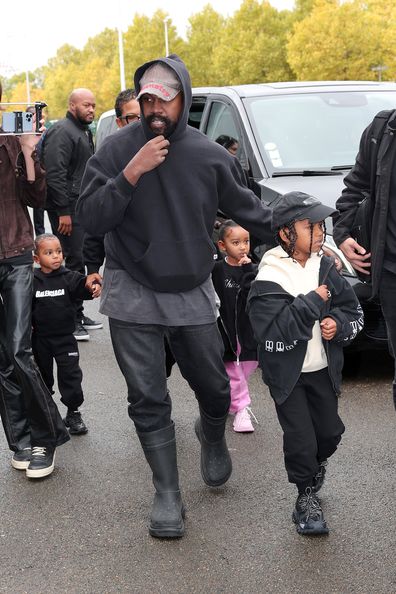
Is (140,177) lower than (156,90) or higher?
lower

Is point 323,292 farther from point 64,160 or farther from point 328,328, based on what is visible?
point 64,160

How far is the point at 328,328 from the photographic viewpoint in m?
3.80

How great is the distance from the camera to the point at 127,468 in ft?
15.8

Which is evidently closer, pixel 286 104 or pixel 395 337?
pixel 395 337

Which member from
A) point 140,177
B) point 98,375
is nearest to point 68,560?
point 140,177

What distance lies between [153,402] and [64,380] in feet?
4.72

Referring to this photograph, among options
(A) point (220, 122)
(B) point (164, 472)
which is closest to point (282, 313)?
(B) point (164, 472)

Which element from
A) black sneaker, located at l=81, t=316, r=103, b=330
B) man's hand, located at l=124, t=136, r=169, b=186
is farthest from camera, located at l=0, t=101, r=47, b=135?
black sneaker, located at l=81, t=316, r=103, b=330

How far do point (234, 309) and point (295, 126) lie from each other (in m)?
2.39

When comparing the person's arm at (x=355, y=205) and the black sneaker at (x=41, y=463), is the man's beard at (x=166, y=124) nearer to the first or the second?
the person's arm at (x=355, y=205)

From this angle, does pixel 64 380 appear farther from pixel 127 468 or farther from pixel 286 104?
pixel 286 104

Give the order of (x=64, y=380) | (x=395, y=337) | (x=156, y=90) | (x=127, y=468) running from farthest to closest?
(x=64, y=380)
(x=127, y=468)
(x=395, y=337)
(x=156, y=90)

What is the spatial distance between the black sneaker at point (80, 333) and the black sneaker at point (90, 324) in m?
0.23

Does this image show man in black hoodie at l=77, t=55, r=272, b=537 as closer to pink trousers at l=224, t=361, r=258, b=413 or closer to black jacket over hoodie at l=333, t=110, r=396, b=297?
black jacket over hoodie at l=333, t=110, r=396, b=297
